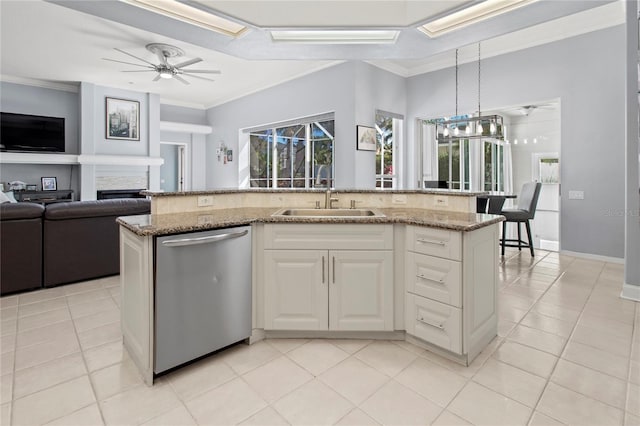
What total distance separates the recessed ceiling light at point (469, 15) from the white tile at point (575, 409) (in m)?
2.61

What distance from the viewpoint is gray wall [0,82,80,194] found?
664cm

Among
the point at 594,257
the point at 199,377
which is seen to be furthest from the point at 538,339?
the point at 594,257

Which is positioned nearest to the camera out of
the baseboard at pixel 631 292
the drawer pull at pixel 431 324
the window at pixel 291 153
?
the drawer pull at pixel 431 324

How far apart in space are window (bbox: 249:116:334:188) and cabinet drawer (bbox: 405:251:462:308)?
3.69 m

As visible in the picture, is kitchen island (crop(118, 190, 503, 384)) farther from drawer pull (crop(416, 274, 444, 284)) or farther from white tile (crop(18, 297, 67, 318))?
white tile (crop(18, 297, 67, 318))

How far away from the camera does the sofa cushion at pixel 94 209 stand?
3276mm

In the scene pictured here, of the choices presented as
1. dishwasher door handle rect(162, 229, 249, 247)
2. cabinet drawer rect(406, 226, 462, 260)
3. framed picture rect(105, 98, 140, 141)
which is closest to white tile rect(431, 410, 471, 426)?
cabinet drawer rect(406, 226, 462, 260)

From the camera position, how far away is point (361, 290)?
2.20 metres

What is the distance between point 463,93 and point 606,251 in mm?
3152

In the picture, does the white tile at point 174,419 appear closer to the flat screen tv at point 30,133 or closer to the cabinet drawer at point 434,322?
the cabinet drawer at point 434,322

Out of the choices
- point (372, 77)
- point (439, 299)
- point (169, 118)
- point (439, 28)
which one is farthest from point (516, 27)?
point (169, 118)

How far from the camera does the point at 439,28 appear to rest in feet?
9.58

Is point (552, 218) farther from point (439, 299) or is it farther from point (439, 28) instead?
point (439, 299)

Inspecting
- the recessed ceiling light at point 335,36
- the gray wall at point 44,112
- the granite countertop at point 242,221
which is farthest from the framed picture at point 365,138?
the gray wall at point 44,112
